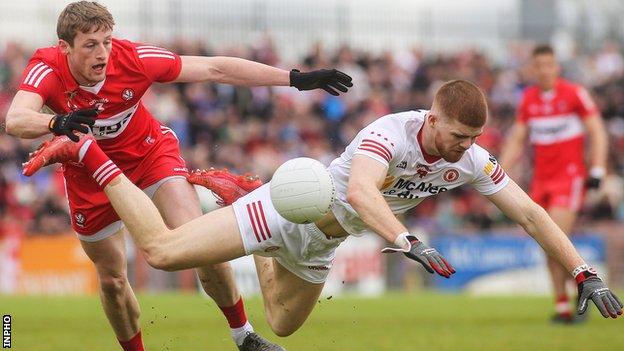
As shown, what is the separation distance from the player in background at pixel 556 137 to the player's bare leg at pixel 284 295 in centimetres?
541

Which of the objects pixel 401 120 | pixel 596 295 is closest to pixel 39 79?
pixel 401 120

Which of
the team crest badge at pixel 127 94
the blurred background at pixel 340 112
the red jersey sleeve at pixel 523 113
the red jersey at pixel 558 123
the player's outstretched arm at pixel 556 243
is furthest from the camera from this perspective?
the blurred background at pixel 340 112

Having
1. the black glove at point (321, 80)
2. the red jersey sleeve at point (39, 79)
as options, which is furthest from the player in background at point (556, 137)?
the red jersey sleeve at point (39, 79)

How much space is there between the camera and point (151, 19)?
2503 cm

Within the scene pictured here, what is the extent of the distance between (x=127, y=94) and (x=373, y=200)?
2273mm

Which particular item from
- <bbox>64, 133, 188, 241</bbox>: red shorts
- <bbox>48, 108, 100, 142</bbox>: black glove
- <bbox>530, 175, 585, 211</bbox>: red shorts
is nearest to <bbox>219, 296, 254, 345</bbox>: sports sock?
<bbox>64, 133, 188, 241</bbox>: red shorts

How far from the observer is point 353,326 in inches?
505

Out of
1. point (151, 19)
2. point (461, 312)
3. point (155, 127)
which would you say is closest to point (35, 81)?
point (155, 127)

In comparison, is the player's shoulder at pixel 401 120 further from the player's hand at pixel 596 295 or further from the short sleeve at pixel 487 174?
the player's hand at pixel 596 295

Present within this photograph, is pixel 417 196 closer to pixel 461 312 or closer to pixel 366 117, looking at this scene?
pixel 461 312

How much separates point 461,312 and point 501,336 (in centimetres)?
347

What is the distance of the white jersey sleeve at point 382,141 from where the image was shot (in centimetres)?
745

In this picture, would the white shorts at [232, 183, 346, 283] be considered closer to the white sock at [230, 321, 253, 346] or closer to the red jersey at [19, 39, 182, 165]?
the white sock at [230, 321, 253, 346]

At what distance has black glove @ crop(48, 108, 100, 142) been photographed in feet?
23.7
